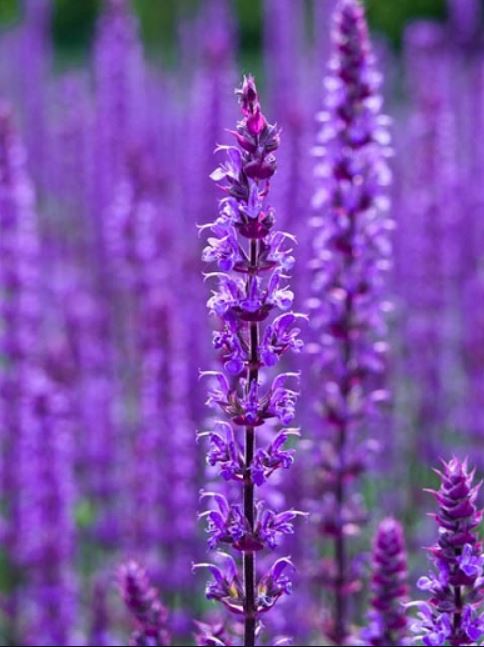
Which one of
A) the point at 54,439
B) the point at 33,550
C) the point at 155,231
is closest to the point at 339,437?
the point at 54,439

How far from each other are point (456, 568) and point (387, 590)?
34.2 inches

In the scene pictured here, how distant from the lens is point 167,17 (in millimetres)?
33938

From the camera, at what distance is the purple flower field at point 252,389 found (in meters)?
3.68

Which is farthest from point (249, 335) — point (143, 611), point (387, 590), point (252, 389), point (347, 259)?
point (347, 259)

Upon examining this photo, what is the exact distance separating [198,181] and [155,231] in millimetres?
1795

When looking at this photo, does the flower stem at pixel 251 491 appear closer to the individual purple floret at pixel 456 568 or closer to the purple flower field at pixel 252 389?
the purple flower field at pixel 252 389

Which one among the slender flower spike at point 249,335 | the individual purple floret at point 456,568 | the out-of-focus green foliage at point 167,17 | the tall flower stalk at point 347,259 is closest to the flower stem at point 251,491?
the slender flower spike at point 249,335

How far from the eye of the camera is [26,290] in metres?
8.72

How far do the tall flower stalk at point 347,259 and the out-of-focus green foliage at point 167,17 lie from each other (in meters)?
17.8

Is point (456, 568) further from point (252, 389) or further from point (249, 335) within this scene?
point (249, 335)

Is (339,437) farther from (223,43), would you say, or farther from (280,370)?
(223,43)

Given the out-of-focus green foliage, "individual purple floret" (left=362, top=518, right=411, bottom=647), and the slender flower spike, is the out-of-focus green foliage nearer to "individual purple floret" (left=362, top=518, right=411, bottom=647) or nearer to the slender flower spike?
"individual purple floret" (left=362, top=518, right=411, bottom=647)

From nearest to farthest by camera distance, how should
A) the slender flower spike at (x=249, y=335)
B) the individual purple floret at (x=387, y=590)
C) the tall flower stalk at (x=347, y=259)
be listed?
the slender flower spike at (x=249, y=335) → the individual purple floret at (x=387, y=590) → the tall flower stalk at (x=347, y=259)

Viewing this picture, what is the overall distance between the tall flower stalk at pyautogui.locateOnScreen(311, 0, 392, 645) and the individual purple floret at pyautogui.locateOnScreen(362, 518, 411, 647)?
1.36m
